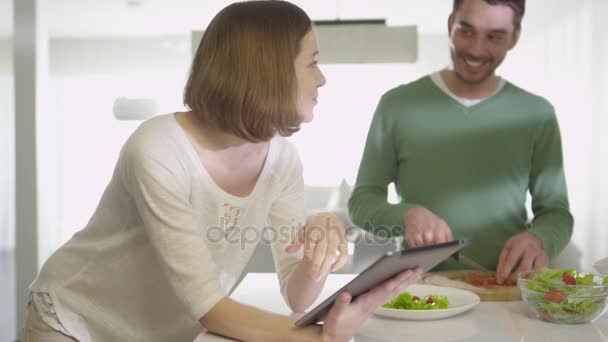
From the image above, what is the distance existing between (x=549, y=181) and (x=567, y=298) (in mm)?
727

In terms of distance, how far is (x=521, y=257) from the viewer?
5.33 ft

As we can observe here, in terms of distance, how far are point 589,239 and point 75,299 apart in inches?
175

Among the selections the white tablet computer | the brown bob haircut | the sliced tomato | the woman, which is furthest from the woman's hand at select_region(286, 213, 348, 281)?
the sliced tomato

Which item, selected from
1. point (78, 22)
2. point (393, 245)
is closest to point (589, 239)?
point (393, 245)

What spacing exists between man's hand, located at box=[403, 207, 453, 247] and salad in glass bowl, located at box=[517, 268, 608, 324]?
25cm

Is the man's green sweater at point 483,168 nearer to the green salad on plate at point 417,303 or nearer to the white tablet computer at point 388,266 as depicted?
the green salad on plate at point 417,303

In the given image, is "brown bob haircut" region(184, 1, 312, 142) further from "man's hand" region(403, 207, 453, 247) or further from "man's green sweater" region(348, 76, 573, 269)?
"man's green sweater" region(348, 76, 573, 269)

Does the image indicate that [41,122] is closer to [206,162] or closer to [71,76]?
[206,162]

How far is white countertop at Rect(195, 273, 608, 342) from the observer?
47.4 inches

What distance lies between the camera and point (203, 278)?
3.69 feet

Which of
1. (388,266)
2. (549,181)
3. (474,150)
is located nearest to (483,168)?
(474,150)

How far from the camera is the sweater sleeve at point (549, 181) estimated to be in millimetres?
1845

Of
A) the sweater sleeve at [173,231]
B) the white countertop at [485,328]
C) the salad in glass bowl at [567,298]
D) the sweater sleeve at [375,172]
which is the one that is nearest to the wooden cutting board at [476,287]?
the white countertop at [485,328]

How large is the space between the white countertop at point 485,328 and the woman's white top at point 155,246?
15 cm
